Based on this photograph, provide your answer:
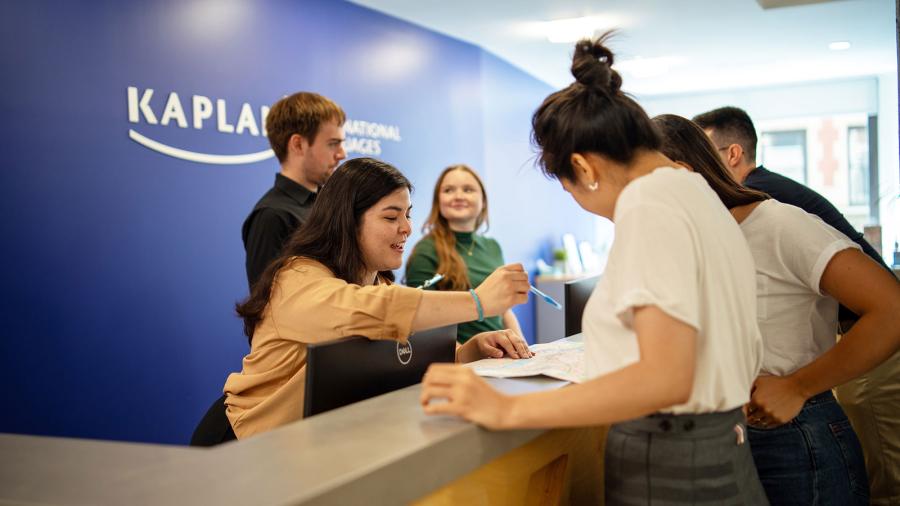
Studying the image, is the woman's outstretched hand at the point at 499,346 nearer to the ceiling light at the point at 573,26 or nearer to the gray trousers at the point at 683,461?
the gray trousers at the point at 683,461

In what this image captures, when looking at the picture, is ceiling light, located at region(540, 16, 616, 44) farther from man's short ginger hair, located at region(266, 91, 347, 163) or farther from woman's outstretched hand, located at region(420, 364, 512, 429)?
woman's outstretched hand, located at region(420, 364, 512, 429)

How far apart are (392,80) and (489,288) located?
15.6 feet

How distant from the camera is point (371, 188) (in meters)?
2.27

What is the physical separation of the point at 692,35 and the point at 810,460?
6538 mm

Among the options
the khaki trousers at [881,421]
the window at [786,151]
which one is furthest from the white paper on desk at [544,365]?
the window at [786,151]

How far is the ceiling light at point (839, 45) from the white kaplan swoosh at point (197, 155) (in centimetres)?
616

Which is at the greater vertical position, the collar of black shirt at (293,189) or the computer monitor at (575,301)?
the collar of black shirt at (293,189)

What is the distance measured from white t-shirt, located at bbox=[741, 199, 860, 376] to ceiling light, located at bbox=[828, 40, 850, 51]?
759 cm

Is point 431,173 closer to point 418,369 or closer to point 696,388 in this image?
point 418,369

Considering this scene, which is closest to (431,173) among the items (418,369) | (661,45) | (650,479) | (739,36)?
(661,45)

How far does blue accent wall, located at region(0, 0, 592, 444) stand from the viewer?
3.58 meters

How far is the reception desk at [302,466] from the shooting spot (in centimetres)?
97

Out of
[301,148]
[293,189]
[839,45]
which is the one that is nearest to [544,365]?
[293,189]

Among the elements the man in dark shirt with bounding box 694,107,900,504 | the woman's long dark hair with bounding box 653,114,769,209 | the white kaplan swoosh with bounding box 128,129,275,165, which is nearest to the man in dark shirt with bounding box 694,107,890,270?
the man in dark shirt with bounding box 694,107,900,504
